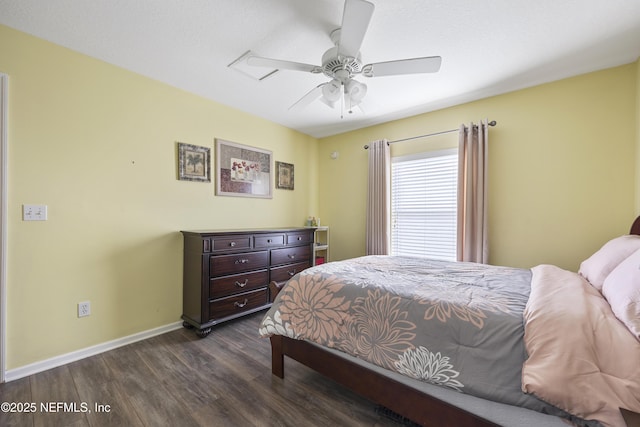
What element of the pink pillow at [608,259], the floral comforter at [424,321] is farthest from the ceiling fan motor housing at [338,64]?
the pink pillow at [608,259]

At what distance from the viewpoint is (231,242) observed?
2.64 m

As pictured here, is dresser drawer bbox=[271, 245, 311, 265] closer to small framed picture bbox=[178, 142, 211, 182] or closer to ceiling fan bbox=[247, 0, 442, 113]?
small framed picture bbox=[178, 142, 211, 182]

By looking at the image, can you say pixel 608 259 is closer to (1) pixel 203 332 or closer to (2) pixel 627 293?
(2) pixel 627 293

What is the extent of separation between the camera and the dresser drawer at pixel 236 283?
254 cm

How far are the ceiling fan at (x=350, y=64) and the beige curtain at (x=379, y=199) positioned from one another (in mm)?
1510

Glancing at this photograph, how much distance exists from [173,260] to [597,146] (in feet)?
13.6

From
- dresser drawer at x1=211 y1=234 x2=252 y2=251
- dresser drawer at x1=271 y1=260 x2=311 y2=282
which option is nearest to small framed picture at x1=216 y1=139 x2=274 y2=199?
dresser drawer at x1=211 y1=234 x2=252 y2=251

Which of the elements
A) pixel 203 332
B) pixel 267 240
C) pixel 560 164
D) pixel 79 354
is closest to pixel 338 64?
pixel 267 240

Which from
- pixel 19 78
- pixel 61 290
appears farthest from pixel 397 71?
pixel 61 290

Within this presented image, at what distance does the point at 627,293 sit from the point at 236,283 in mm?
2707

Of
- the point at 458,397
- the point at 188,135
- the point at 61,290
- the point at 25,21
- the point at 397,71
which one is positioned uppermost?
the point at 25,21

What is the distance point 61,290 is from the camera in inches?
80.6

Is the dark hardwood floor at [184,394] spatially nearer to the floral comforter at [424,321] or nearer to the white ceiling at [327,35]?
the floral comforter at [424,321]

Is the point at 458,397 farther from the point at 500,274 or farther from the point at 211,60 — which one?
the point at 211,60
